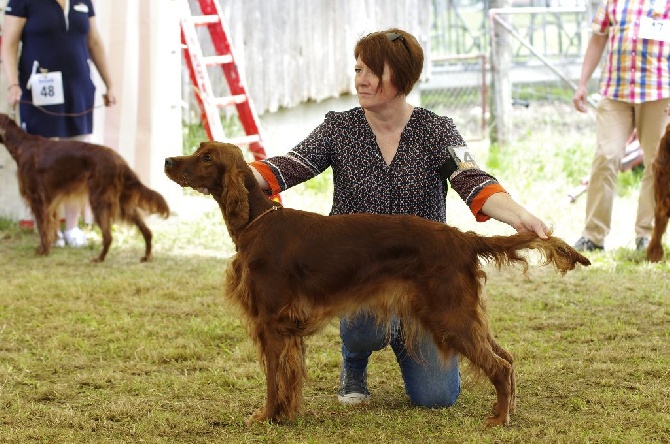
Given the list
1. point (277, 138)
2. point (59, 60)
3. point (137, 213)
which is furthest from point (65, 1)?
point (277, 138)

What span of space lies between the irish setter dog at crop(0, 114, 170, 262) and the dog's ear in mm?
3462

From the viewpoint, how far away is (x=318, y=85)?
10.7m

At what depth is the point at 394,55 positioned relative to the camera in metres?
3.51

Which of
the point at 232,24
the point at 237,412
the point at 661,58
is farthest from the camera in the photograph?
the point at 232,24

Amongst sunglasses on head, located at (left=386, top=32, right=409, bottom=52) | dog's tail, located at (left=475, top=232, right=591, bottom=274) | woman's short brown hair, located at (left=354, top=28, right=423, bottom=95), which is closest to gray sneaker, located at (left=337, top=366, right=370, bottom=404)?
dog's tail, located at (left=475, top=232, right=591, bottom=274)

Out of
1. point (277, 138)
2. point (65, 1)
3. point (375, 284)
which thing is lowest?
point (277, 138)

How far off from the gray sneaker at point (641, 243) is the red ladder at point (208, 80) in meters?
3.05

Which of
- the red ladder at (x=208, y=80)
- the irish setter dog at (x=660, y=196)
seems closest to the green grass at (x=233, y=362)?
the irish setter dog at (x=660, y=196)

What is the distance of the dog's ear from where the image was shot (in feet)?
10.7

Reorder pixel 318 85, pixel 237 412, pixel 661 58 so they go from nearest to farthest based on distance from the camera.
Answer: pixel 237 412, pixel 661 58, pixel 318 85

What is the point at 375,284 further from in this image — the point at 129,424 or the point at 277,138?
the point at 277,138

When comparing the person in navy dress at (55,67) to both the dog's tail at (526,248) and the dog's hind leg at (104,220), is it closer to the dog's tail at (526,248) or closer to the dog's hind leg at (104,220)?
the dog's hind leg at (104,220)

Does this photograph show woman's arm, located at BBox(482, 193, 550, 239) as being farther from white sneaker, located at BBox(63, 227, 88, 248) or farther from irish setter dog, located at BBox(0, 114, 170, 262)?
white sneaker, located at BBox(63, 227, 88, 248)

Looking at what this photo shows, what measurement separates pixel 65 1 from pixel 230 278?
13.4 ft
